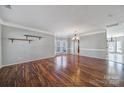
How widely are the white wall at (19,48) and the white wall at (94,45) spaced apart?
4.11 m

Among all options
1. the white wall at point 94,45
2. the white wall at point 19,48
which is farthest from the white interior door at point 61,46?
the white wall at point 19,48

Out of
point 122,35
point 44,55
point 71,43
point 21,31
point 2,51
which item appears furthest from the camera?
point 71,43

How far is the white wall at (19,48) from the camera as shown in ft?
16.5

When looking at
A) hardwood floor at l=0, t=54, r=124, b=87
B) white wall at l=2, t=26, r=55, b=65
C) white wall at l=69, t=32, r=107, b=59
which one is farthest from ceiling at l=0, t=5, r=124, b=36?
white wall at l=69, t=32, r=107, b=59

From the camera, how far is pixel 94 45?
854 centimetres

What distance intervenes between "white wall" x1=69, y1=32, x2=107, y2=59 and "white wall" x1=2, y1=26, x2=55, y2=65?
411cm

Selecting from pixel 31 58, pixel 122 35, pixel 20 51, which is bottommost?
pixel 31 58

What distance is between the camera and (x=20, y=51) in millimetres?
5789

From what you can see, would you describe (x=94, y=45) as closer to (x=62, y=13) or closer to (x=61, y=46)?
(x=62, y=13)

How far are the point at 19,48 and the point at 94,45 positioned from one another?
617 centimetres

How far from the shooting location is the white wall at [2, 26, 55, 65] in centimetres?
503
